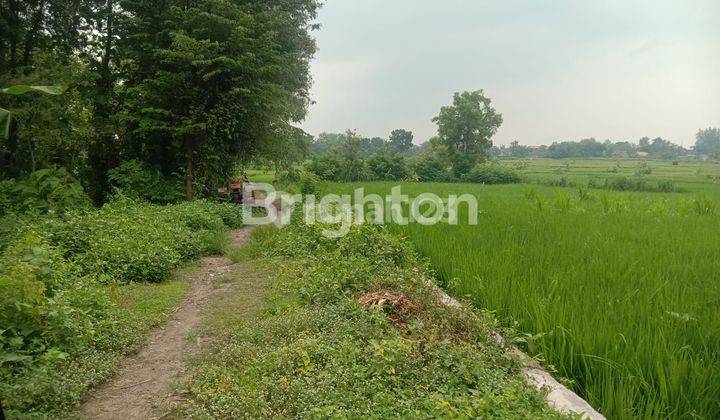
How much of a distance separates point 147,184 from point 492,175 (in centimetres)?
2043

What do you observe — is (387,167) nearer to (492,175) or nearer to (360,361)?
(492,175)

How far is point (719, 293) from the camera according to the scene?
334 centimetres

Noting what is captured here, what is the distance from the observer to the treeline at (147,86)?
9.38 m

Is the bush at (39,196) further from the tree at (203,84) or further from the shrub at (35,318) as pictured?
the shrub at (35,318)

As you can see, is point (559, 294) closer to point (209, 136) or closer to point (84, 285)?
point (84, 285)

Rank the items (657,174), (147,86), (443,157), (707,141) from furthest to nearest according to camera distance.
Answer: (707,141), (443,157), (657,174), (147,86)

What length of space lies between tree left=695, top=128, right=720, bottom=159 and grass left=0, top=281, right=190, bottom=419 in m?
42.7

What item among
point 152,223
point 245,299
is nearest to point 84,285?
point 245,299

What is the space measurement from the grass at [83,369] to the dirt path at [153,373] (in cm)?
8

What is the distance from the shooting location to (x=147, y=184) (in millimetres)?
10281

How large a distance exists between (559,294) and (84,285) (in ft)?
13.4

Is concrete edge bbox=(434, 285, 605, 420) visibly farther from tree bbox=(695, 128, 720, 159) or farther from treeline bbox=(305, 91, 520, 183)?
tree bbox=(695, 128, 720, 159)

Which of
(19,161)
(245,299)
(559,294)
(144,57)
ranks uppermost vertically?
(144,57)

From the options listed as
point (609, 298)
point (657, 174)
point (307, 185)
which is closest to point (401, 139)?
point (657, 174)
